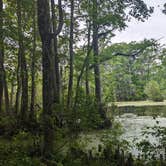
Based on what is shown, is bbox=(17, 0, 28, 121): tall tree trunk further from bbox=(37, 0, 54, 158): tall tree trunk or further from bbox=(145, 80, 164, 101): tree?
bbox=(145, 80, 164, 101): tree

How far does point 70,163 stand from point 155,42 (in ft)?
34.9

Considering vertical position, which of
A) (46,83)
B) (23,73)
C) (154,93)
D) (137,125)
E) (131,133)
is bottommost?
(131,133)

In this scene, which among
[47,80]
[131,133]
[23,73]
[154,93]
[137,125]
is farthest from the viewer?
[154,93]

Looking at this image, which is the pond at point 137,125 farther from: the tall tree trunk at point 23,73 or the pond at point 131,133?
the tall tree trunk at point 23,73

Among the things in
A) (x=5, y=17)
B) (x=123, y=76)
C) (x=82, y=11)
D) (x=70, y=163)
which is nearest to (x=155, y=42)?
(x=82, y=11)

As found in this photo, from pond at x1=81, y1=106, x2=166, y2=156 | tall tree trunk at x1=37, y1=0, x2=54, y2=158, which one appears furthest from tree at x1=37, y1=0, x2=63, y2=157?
pond at x1=81, y1=106, x2=166, y2=156

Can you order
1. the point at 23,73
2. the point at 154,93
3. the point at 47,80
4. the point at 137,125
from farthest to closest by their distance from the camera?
the point at 154,93
the point at 137,125
the point at 23,73
the point at 47,80

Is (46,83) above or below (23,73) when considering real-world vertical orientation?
below

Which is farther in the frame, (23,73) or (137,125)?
(137,125)

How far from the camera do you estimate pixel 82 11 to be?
54.4ft

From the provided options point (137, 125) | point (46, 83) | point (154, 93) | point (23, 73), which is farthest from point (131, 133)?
point (154, 93)

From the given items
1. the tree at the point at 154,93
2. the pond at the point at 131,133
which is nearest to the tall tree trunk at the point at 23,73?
the pond at the point at 131,133

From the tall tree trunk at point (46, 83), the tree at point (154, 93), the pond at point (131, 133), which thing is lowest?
the pond at point (131, 133)

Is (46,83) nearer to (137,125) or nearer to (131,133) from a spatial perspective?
(131,133)
